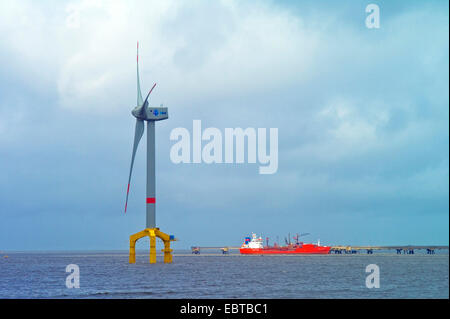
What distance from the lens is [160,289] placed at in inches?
2557

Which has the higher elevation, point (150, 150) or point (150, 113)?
point (150, 113)

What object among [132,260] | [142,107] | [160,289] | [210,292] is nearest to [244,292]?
[210,292]

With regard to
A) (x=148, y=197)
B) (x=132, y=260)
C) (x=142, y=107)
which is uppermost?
(x=142, y=107)

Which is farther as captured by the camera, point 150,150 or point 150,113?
point 150,113
